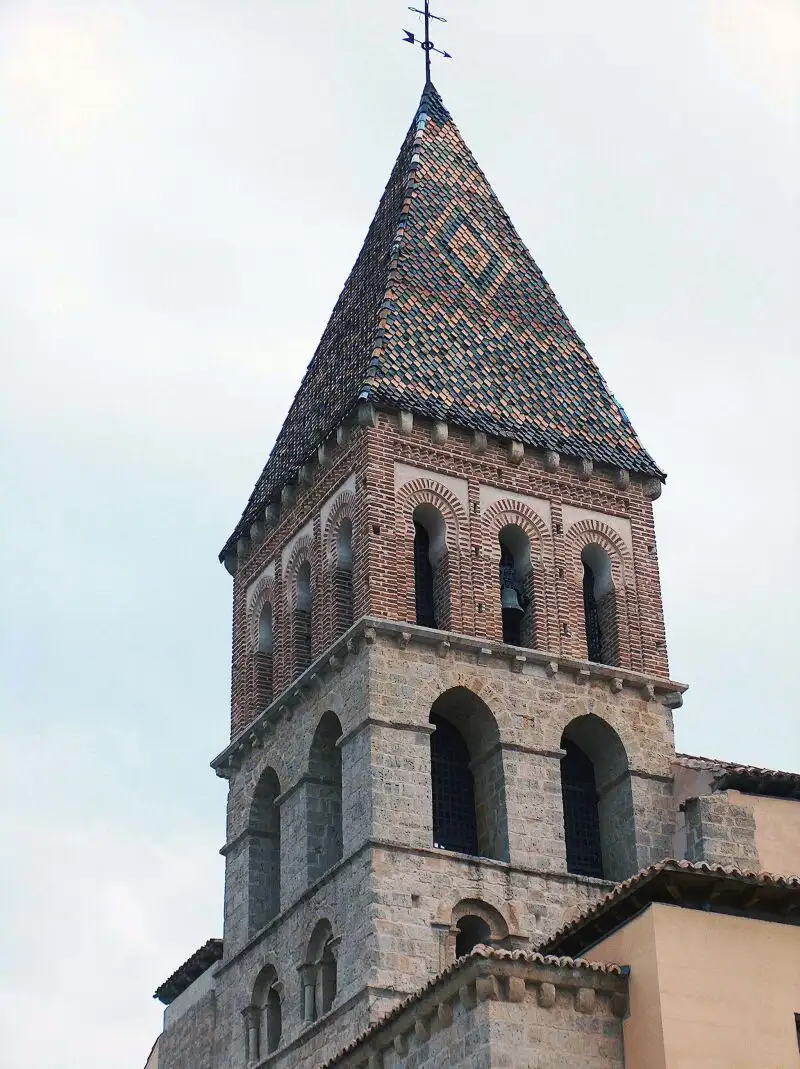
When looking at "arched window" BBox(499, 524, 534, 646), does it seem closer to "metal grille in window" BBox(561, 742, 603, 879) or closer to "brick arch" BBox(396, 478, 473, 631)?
"brick arch" BBox(396, 478, 473, 631)

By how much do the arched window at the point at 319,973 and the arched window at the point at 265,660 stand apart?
5.07 metres

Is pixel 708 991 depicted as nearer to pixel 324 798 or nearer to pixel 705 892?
pixel 705 892

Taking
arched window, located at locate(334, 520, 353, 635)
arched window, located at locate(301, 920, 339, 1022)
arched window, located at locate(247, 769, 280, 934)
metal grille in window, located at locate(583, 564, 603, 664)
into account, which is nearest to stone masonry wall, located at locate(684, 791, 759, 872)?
metal grille in window, located at locate(583, 564, 603, 664)

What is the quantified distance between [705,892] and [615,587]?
10.1m

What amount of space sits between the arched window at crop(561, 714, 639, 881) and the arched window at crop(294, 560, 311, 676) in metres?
4.26

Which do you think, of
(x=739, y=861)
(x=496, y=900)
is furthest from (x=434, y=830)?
(x=739, y=861)

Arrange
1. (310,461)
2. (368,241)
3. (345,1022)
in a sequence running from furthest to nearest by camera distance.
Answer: (368,241)
(310,461)
(345,1022)

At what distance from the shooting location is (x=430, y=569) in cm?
3100

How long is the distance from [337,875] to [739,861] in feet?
18.2

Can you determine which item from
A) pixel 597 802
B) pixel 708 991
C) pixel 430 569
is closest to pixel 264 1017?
pixel 597 802

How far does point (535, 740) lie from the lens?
2939 centimetres

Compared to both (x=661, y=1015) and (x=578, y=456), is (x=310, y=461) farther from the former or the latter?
(x=661, y=1015)

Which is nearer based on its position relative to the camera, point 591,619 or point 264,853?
point 264,853

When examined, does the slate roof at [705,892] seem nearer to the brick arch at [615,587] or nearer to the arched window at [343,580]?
the brick arch at [615,587]
